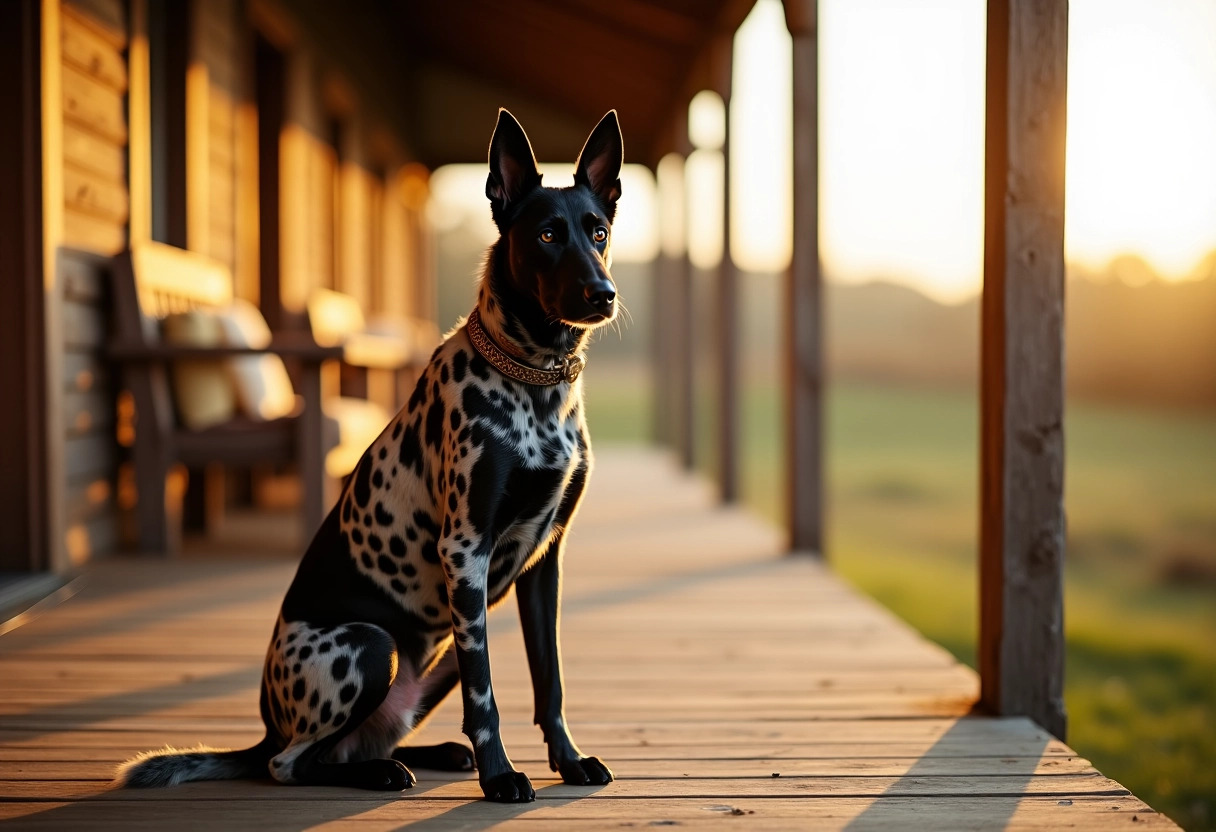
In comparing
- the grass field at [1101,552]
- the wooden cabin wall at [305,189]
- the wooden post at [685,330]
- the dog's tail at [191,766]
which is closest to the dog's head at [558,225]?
the dog's tail at [191,766]

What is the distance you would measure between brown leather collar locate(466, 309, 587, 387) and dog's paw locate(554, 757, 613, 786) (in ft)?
2.20

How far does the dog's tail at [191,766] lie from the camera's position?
5.84ft

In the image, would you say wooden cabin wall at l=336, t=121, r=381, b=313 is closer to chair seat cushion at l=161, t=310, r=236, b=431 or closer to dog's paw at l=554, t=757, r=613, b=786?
chair seat cushion at l=161, t=310, r=236, b=431

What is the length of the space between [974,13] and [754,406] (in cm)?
2064

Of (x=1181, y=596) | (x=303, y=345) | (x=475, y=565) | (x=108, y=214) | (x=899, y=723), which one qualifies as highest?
(x=108, y=214)

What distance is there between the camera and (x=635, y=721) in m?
2.22

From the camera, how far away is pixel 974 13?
8.29 feet

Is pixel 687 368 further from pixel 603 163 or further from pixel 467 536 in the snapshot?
pixel 467 536

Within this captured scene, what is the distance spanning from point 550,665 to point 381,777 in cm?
34

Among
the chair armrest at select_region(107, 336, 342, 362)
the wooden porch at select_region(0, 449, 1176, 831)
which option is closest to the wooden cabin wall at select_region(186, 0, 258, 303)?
the chair armrest at select_region(107, 336, 342, 362)

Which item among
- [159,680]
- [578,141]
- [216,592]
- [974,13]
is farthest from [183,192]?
[578,141]

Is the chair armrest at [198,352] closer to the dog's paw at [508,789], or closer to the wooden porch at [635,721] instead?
the wooden porch at [635,721]

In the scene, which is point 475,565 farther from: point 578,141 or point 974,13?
point 578,141

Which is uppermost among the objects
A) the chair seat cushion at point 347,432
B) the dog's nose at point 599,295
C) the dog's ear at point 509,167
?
the dog's ear at point 509,167
